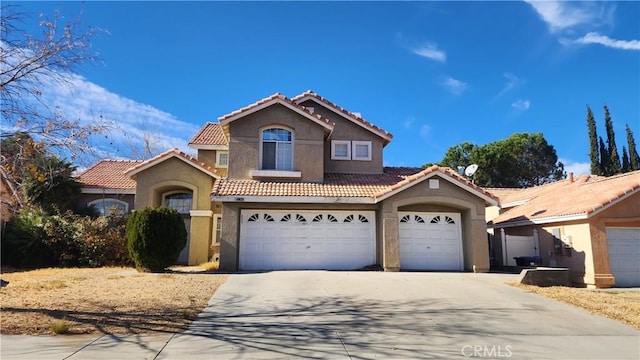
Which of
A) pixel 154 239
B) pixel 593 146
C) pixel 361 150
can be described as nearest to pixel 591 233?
pixel 361 150

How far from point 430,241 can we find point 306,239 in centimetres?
477

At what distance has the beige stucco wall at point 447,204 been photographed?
1658 cm

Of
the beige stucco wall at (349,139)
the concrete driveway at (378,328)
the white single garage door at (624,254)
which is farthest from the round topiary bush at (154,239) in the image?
the white single garage door at (624,254)

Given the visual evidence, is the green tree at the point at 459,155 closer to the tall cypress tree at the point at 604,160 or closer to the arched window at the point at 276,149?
the tall cypress tree at the point at 604,160

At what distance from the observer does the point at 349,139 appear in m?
20.8

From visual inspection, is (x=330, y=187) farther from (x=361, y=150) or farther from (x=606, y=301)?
(x=606, y=301)

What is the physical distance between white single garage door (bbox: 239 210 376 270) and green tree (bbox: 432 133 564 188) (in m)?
25.9

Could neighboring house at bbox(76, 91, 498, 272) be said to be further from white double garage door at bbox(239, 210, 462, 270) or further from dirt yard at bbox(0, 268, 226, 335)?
dirt yard at bbox(0, 268, 226, 335)

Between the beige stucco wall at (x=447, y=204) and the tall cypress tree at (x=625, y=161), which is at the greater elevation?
the tall cypress tree at (x=625, y=161)

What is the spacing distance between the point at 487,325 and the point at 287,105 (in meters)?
12.4

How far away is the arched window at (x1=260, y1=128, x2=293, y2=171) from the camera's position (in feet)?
61.7

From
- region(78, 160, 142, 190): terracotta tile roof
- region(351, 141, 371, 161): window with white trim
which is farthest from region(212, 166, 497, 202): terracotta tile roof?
region(78, 160, 142, 190): terracotta tile roof

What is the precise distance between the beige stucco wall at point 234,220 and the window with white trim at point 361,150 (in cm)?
380

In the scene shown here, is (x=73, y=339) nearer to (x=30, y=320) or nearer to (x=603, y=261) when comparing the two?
(x=30, y=320)
